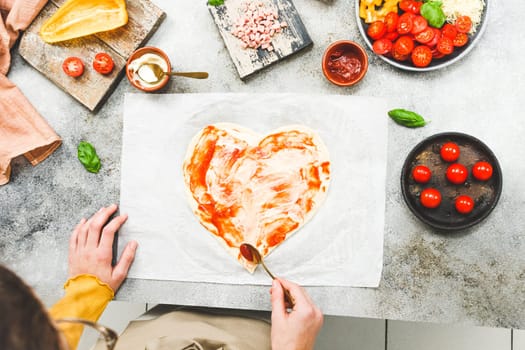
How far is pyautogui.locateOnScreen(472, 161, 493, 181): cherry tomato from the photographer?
73.7 inches

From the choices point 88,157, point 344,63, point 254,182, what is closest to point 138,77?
point 88,157

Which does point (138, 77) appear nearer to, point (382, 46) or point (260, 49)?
point (260, 49)

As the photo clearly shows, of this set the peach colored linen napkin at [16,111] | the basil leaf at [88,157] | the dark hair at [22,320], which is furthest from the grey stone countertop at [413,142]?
the dark hair at [22,320]

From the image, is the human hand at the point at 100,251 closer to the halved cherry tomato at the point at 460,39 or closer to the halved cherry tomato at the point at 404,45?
the halved cherry tomato at the point at 404,45

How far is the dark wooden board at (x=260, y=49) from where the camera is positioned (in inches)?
79.1

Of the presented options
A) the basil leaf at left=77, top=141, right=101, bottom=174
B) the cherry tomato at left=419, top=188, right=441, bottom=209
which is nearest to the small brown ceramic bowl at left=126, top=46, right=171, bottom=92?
the basil leaf at left=77, top=141, right=101, bottom=174

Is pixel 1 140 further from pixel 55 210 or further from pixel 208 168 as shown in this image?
pixel 208 168

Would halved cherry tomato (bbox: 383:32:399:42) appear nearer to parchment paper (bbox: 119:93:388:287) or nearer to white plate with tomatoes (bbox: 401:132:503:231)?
parchment paper (bbox: 119:93:388:287)

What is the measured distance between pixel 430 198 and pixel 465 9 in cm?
80

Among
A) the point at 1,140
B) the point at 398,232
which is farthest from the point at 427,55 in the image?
the point at 1,140

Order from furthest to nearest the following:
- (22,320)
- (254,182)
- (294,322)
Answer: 1. (254,182)
2. (294,322)
3. (22,320)

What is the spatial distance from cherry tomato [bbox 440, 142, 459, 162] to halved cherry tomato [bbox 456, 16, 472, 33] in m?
0.47

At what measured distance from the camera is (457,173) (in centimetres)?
188

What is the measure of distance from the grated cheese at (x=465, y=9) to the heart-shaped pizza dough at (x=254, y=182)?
29.6 inches
